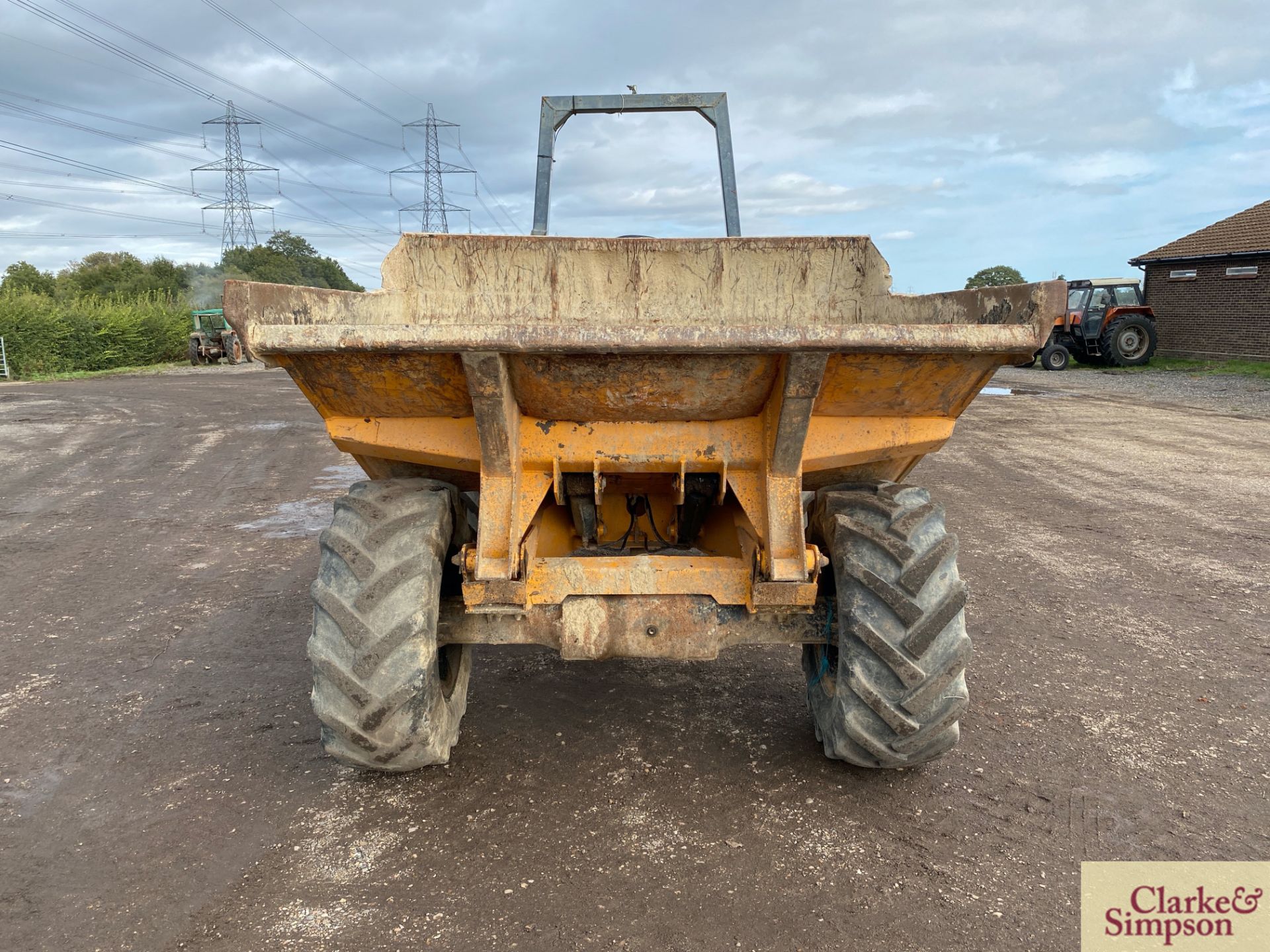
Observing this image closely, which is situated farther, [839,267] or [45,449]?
[45,449]

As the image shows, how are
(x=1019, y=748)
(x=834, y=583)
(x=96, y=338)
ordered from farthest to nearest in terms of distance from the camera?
(x=96, y=338)
(x=1019, y=748)
(x=834, y=583)

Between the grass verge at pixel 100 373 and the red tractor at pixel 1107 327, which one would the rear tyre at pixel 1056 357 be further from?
the grass verge at pixel 100 373

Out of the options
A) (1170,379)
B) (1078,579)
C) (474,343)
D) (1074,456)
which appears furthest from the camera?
(1170,379)

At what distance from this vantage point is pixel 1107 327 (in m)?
23.8

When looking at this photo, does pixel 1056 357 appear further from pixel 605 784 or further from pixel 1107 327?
pixel 605 784

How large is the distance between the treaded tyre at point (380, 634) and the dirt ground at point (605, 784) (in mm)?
341

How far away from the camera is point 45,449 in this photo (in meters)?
11.1

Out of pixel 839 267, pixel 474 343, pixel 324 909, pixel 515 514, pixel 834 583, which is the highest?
pixel 839 267

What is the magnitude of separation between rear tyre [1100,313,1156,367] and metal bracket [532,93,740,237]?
21909 millimetres

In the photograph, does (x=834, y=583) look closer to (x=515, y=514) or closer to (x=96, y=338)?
(x=515, y=514)

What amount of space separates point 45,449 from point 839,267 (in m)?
10.7

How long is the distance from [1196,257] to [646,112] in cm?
2552

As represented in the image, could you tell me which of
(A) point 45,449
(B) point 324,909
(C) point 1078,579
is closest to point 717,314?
(B) point 324,909

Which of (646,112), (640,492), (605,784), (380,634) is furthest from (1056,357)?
(380,634)
